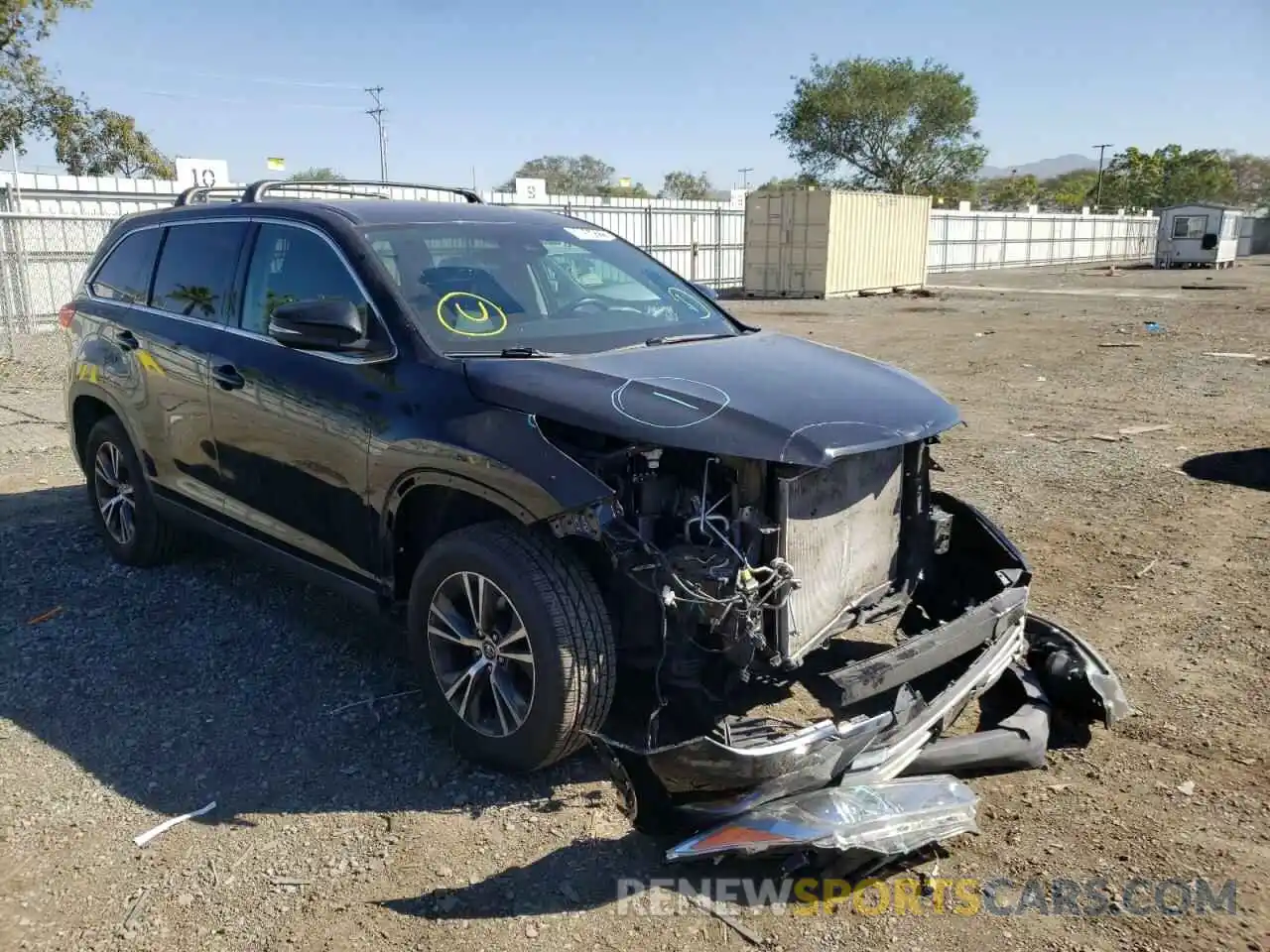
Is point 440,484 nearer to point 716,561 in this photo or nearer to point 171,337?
point 716,561

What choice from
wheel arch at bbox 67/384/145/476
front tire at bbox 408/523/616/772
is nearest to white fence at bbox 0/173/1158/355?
wheel arch at bbox 67/384/145/476

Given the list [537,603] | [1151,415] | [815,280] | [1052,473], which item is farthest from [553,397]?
Answer: [815,280]

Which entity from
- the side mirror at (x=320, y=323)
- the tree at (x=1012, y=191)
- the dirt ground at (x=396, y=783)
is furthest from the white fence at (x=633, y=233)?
the tree at (x=1012, y=191)

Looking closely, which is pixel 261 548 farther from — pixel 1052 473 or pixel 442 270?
pixel 1052 473

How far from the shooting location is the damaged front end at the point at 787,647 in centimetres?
279

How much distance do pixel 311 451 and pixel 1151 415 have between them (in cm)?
860

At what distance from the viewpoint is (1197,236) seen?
40531 millimetres

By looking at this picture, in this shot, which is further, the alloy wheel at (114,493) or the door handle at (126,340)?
the alloy wheel at (114,493)

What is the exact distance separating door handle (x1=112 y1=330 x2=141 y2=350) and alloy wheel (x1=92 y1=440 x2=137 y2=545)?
1.96ft

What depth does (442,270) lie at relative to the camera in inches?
153

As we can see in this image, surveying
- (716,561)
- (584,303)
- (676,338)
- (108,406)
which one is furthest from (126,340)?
(716,561)

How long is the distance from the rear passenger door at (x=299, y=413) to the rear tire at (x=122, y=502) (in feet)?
3.39

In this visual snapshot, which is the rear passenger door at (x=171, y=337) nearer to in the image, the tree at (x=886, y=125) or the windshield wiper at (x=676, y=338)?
the windshield wiper at (x=676, y=338)

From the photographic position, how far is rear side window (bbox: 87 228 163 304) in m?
5.11
